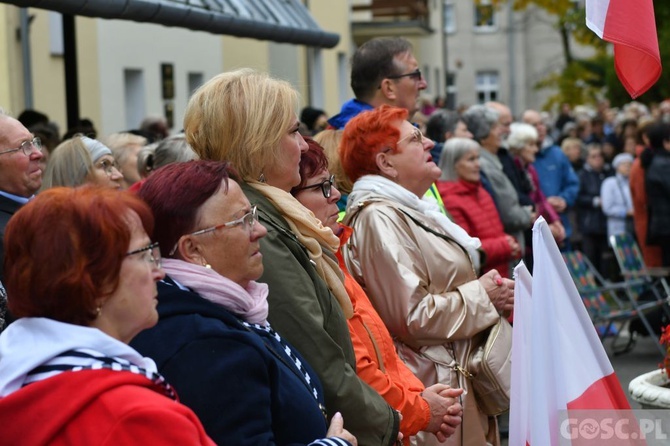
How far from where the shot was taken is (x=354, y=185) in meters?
5.34

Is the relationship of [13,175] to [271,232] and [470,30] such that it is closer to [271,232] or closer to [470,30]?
[271,232]

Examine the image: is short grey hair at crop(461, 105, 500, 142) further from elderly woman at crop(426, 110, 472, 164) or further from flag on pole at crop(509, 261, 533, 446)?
flag on pole at crop(509, 261, 533, 446)

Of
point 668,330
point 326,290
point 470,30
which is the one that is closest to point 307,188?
point 326,290

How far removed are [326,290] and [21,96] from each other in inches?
413

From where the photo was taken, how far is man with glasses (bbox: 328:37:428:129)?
634cm

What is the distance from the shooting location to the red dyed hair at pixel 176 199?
3.29 metres

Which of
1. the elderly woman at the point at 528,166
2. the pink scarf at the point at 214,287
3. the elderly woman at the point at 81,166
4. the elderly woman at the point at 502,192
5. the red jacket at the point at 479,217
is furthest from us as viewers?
the elderly woman at the point at 528,166

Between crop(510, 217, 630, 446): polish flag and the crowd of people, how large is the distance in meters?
0.44

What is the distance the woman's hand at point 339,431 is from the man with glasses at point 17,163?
1.91 metres

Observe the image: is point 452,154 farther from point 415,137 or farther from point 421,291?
point 421,291

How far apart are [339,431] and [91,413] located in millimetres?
1002

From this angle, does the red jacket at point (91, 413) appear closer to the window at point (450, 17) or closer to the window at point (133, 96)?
the window at point (133, 96)

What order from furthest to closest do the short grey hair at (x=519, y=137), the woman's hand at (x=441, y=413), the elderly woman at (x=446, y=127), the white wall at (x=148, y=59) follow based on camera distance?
the white wall at (x=148, y=59) < the short grey hair at (x=519, y=137) < the elderly woman at (x=446, y=127) < the woman's hand at (x=441, y=413)

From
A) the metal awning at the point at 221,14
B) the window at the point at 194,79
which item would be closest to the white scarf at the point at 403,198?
the metal awning at the point at 221,14
